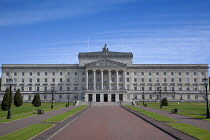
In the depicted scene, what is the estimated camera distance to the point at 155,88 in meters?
111

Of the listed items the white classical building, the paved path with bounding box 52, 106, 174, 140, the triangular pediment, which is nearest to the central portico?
the triangular pediment

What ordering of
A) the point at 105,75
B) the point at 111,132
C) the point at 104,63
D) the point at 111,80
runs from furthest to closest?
the point at 105,75 → the point at 111,80 → the point at 104,63 → the point at 111,132

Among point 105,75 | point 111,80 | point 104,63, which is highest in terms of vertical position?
point 104,63

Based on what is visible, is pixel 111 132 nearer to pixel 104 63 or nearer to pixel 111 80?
pixel 104 63

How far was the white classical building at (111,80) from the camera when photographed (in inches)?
4289

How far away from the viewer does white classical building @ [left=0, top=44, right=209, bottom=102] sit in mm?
108938

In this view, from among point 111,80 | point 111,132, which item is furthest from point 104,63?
point 111,132

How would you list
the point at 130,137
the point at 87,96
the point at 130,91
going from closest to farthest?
1. the point at 130,137
2. the point at 87,96
3. the point at 130,91

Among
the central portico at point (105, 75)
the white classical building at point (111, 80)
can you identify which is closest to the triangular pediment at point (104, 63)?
the central portico at point (105, 75)

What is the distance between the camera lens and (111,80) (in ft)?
358

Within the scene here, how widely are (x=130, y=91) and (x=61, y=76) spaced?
107ft

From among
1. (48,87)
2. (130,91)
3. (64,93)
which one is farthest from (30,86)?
(130,91)

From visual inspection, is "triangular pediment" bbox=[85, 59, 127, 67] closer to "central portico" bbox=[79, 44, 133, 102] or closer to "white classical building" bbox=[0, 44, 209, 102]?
"central portico" bbox=[79, 44, 133, 102]

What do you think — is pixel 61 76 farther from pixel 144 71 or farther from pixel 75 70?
pixel 144 71
